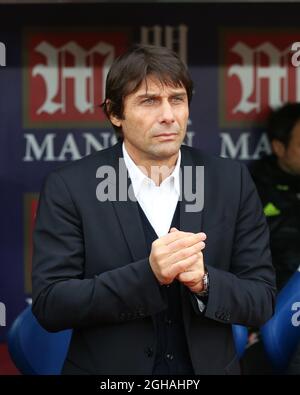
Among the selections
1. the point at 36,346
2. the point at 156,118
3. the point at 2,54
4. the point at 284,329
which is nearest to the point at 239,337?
the point at 284,329

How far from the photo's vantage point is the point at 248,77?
10.6 ft

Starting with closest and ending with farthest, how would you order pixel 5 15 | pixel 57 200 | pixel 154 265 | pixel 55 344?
1. pixel 154 265
2. pixel 57 200
3. pixel 55 344
4. pixel 5 15

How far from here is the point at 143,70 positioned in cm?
175

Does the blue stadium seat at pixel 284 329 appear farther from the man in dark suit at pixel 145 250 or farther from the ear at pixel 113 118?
the ear at pixel 113 118

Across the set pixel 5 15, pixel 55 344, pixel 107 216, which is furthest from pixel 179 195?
pixel 5 15

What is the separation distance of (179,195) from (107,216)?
0.17 m

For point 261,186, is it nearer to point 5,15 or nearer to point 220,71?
point 220,71

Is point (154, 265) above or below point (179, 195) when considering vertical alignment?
below

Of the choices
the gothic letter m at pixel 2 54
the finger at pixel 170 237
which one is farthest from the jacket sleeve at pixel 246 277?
the gothic letter m at pixel 2 54

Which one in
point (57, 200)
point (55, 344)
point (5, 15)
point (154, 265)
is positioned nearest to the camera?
point (154, 265)

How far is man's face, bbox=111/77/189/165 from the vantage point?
68.4 inches

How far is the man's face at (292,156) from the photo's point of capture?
321cm

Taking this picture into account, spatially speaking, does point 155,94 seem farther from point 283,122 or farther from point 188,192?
point 283,122

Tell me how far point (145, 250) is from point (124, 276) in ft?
0.35
